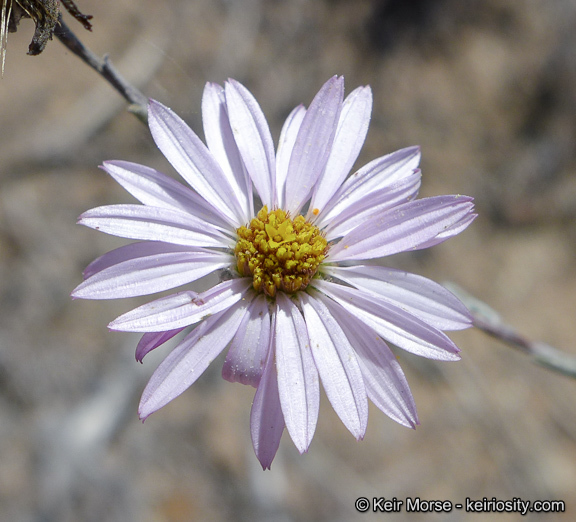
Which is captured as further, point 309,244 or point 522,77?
point 522,77

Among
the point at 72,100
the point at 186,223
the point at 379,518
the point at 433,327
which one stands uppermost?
the point at 72,100

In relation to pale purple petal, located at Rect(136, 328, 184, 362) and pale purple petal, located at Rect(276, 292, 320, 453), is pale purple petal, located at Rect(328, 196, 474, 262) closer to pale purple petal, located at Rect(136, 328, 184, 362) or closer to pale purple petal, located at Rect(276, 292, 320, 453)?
pale purple petal, located at Rect(276, 292, 320, 453)

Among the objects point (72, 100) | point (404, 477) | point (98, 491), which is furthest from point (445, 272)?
point (72, 100)

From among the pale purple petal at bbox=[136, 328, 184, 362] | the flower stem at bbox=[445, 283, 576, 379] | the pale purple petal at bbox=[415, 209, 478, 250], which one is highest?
the pale purple petal at bbox=[415, 209, 478, 250]

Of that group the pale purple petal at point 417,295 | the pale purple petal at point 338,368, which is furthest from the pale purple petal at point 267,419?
the pale purple petal at point 417,295

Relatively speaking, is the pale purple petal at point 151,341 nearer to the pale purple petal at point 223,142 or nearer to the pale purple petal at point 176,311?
the pale purple petal at point 176,311

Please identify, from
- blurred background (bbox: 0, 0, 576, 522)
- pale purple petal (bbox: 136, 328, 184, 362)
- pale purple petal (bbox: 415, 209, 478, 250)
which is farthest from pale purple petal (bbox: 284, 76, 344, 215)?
blurred background (bbox: 0, 0, 576, 522)

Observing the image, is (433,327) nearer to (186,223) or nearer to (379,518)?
(186,223)

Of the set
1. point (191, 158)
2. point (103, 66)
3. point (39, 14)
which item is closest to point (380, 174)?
point (191, 158)
